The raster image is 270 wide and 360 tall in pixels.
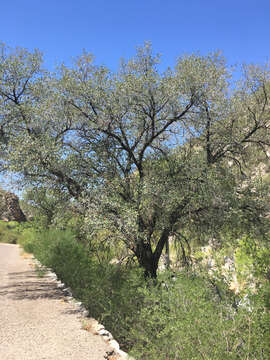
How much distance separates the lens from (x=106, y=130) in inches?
378

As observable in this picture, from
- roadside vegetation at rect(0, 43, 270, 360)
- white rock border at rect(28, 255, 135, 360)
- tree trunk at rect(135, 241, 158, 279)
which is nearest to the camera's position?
white rock border at rect(28, 255, 135, 360)

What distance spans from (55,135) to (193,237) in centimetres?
537

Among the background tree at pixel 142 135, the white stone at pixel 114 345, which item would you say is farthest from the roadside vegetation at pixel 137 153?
the white stone at pixel 114 345

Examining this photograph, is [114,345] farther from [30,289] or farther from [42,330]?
[30,289]

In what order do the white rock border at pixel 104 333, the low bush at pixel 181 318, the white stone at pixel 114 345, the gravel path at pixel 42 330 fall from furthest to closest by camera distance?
the white stone at pixel 114 345 → the white rock border at pixel 104 333 → the gravel path at pixel 42 330 → the low bush at pixel 181 318

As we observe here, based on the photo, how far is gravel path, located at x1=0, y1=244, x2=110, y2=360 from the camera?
194 inches

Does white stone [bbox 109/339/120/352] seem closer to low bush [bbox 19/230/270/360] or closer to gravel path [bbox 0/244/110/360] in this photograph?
gravel path [bbox 0/244/110/360]

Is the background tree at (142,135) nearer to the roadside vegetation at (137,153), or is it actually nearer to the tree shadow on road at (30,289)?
the roadside vegetation at (137,153)

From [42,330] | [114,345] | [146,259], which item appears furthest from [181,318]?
[146,259]

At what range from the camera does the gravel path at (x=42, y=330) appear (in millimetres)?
4930

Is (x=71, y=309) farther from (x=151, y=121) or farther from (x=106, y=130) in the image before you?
(x=151, y=121)

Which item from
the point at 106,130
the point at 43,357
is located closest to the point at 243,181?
Answer: the point at 106,130

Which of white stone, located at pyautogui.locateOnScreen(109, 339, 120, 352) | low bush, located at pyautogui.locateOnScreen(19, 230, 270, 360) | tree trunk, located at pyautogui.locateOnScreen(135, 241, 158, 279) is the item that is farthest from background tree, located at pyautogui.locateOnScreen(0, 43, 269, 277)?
white stone, located at pyautogui.locateOnScreen(109, 339, 120, 352)

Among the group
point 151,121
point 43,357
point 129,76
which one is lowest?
point 43,357
